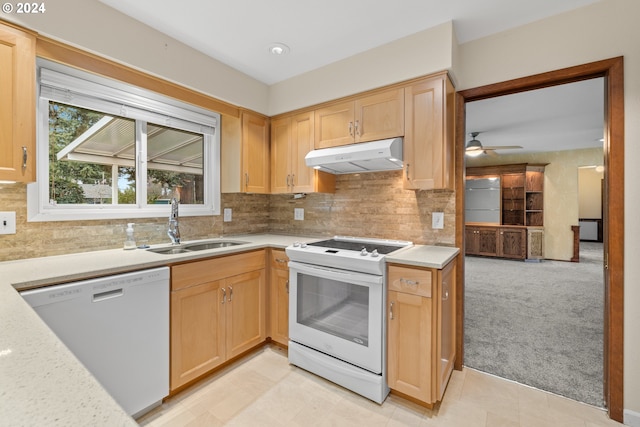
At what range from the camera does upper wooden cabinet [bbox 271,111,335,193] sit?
270cm

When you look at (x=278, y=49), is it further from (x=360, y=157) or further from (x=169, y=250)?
(x=169, y=250)

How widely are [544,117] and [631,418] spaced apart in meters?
3.84

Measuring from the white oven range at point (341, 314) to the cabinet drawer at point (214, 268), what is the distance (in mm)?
309

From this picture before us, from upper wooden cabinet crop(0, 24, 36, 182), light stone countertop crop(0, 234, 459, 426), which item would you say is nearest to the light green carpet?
light stone countertop crop(0, 234, 459, 426)

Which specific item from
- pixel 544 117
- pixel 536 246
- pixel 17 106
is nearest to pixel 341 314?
pixel 17 106

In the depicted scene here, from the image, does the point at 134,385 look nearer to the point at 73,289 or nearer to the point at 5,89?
the point at 73,289

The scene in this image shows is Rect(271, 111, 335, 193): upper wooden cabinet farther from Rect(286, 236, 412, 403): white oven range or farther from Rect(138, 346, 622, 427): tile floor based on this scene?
Rect(138, 346, 622, 427): tile floor

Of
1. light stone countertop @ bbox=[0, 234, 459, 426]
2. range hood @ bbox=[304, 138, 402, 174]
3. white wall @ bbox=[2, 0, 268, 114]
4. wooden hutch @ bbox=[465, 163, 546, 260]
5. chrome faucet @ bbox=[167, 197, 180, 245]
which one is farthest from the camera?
wooden hutch @ bbox=[465, 163, 546, 260]

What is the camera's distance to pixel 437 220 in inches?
91.2

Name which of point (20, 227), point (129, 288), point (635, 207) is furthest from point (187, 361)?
point (635, 207)

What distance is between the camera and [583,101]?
3.57 meters

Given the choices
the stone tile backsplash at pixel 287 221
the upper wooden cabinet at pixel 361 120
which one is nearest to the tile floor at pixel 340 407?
the stone tile backsplash at pixel 287 221

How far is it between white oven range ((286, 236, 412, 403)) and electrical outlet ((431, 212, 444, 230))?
0.25 m

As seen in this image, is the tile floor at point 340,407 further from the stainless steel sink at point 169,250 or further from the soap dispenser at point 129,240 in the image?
the soap dispenser at point 129,240
